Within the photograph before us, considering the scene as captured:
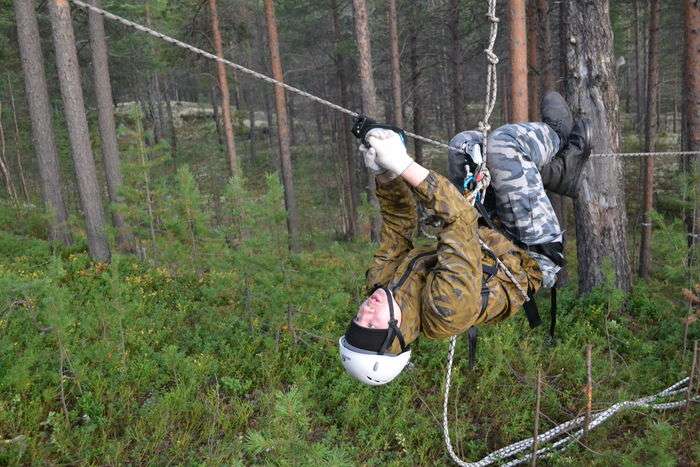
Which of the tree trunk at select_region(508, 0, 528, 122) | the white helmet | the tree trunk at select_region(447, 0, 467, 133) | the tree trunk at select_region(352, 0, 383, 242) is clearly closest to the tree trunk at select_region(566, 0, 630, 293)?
the tree trunk at select_region(508, 0, 528, 122)

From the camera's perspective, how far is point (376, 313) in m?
2.98

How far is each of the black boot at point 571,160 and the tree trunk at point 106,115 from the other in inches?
377

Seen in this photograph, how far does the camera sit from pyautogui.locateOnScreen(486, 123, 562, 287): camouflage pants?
11.0ft

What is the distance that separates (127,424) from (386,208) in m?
3.63

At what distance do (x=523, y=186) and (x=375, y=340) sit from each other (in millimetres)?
1473

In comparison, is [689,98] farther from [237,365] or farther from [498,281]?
[237,365]

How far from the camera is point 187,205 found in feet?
31.9

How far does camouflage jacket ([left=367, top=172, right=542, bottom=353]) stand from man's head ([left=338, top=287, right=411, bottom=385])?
7 centimetres

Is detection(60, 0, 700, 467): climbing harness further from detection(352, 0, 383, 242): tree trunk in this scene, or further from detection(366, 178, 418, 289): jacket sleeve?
detection(352, 0, 383, 242): tree trunk

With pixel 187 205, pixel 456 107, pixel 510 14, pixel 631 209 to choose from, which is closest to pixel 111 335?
pixel 187 205

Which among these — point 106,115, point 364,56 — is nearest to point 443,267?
point 364,56

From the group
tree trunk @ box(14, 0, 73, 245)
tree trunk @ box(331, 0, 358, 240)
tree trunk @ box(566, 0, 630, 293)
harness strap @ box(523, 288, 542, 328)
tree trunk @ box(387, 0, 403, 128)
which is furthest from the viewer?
tree trunk @ box(331, 0, 358, 240)

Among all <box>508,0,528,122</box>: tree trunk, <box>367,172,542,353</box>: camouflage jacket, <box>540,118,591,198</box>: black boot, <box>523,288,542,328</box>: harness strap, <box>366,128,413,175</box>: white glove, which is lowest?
<box>523,288,542,328</box>: harness strap

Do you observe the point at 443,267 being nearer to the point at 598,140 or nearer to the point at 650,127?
the point at 598,140
